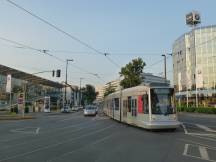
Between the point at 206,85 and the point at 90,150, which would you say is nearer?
the point at 90,150

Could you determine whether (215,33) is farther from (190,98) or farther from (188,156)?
(188,156)

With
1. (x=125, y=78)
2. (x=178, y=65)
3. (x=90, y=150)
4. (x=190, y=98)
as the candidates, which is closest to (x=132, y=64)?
(x=125, y=78)

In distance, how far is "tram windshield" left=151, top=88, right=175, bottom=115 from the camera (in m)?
22.5

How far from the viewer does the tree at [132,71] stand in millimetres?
77812

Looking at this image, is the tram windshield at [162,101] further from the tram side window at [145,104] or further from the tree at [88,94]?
the tree at [88,94]

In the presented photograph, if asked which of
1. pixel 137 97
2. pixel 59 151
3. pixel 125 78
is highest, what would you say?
pixel 125 78

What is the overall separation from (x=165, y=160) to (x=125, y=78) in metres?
67.8

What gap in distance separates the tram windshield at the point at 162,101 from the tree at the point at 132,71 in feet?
179

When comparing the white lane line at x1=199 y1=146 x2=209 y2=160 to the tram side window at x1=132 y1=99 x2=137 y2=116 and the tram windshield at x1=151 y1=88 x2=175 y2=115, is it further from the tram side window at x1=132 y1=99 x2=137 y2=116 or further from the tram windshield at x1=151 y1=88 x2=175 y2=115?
the tram side window at x1=132 y1=99 x2=137 y2=116

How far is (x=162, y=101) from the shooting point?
22766 millimetres

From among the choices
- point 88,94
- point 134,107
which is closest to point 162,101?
point 134,107

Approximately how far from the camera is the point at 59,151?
13.6m

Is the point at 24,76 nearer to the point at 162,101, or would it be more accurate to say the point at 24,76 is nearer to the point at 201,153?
the point at 162,101

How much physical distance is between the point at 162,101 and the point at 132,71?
56119mm
